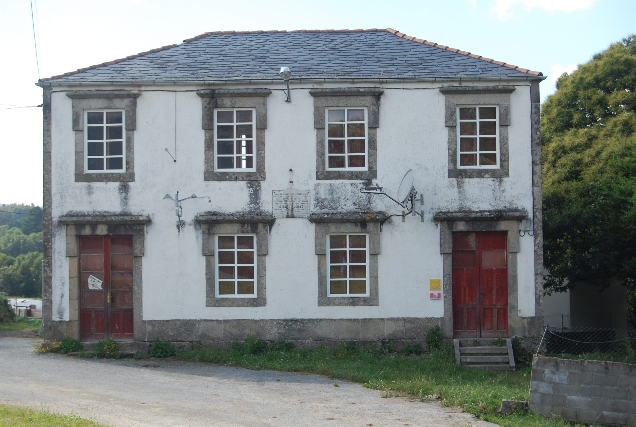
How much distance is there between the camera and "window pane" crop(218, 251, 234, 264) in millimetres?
16781

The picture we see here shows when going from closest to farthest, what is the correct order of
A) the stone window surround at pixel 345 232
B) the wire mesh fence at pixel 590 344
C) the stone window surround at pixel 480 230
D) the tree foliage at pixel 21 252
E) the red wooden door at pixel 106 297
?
the wire mesh fence at pixel 590 344 < the stone window surround at pixel 480 230 < the stone window surround at pixel 345 232 < the red wooden door at pixel 106 297 < the tree foliage at pixel 21 252

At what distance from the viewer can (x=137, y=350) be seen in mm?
16391

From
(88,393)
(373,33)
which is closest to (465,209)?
(373,33)

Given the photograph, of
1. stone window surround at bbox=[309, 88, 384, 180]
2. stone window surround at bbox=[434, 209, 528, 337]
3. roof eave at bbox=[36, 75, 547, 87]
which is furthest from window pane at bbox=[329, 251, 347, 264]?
roof eave at bbox=[36, 75, 547, 87]

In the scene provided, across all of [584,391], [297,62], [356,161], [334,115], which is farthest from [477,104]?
[584,391]

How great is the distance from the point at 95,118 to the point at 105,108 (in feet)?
1.17

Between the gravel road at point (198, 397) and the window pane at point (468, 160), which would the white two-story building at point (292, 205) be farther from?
the gravel road at point (198, 397)

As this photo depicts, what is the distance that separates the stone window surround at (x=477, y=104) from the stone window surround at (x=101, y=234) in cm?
695

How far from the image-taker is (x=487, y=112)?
16.8m

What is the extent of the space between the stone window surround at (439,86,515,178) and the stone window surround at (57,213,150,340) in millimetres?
6948

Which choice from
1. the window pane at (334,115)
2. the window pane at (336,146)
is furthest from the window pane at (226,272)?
the window pane at (334,115)

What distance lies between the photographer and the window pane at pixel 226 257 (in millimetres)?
16781

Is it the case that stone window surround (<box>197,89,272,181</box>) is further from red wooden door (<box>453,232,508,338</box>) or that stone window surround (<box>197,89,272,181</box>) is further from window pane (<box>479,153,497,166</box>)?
window pane (<box>479,153,497,166</box>)

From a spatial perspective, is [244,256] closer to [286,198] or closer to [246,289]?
[246,289]
